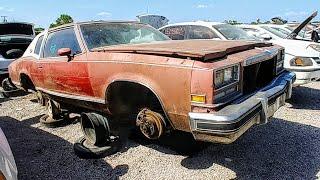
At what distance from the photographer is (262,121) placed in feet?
10.8

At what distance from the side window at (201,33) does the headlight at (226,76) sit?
4221mm

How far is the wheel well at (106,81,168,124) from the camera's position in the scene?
364 centimetres

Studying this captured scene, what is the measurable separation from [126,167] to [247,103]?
1545 mm

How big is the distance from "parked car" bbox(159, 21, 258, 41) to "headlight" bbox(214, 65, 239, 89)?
4103 mm

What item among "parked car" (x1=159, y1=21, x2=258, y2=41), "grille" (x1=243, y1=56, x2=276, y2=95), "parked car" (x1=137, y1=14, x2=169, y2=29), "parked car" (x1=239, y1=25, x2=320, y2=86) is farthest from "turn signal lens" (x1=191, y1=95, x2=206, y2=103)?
"parked car" (x1=137, y1=14, x2=169, y2=29)

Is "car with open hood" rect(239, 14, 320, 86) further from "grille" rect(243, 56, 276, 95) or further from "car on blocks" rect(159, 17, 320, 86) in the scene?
"grille" rect(243, 56, 276, 95)

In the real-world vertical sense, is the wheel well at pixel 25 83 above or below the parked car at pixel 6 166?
below

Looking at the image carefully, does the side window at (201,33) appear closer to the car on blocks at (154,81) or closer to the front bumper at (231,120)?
the car on blocks at (154,81)

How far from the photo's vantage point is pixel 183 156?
4000mm

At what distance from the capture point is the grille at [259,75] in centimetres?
371

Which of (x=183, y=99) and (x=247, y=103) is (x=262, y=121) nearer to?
(x=247, y=103)

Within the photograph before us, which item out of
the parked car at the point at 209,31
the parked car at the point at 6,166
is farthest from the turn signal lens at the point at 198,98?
the parked car at the point at 209,31

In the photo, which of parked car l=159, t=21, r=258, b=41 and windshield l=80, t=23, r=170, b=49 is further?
parked car l=159, t=21, r=258, b=41

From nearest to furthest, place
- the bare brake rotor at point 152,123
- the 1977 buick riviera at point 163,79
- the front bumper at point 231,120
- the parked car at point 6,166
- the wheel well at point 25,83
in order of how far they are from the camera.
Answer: the parked car at point 6,166, the front bumper at point 231,120, the 1977 buick riviera at point 163,79, the bare brake rotor at point 152,123, the wheel well at point 25,83
